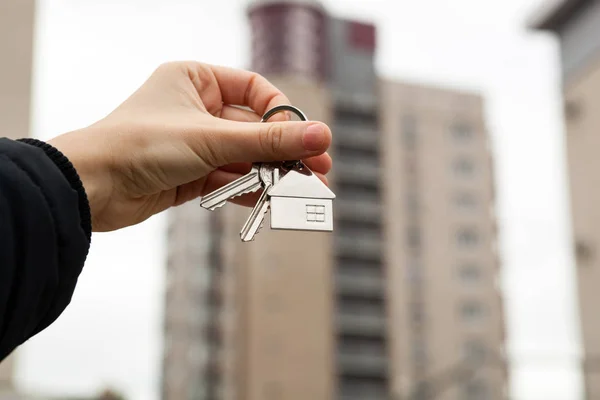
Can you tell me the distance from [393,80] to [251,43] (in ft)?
28.5

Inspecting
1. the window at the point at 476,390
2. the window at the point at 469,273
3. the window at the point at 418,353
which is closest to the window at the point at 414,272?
the window at the point at 469,273

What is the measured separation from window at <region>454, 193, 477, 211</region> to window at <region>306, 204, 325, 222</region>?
4943 centimetres

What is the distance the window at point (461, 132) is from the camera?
50.7m

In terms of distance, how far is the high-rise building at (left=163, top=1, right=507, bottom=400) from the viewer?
40875 millimetres

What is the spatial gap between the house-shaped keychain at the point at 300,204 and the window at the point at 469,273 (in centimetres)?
4844

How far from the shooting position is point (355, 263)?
45.2m

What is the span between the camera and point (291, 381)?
40.3 meters

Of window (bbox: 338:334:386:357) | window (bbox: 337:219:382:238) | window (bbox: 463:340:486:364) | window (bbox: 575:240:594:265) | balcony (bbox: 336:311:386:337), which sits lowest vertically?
window (bbox: 463:340:486:364)

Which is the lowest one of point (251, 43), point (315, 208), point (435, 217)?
point (315, 208)

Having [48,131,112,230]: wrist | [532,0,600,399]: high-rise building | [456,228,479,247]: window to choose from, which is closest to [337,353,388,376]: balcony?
[456,228,479,247]: window

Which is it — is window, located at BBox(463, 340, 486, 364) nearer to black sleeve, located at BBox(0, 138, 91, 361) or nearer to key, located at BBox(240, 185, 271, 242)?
key, located at BBox(240, 185, 271, 242)

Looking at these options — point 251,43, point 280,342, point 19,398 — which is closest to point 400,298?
point 280,342

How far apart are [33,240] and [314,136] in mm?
576

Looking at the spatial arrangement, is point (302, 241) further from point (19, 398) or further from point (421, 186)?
point (19, 398)
